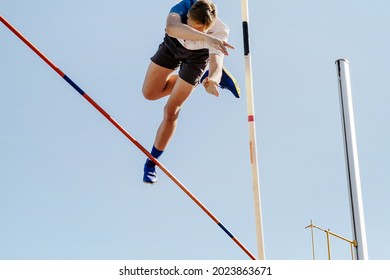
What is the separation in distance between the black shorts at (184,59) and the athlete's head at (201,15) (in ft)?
1.21

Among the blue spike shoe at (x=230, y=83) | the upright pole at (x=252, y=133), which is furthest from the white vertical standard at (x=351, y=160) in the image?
the blue spike shoe at (x=230, y=83)

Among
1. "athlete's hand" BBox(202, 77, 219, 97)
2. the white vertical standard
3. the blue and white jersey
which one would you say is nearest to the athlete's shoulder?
the blue and white jersey

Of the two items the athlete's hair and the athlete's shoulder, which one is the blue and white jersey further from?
the athlete's hair

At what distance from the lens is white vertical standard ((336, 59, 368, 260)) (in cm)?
524

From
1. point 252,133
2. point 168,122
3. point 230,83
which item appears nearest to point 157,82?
point 168,122

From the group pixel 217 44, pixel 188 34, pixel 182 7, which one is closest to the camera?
pixel 217 44

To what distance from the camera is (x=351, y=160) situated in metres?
5.44

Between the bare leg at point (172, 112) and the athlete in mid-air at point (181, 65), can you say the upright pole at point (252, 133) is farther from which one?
the bare leg at point (172, 112)

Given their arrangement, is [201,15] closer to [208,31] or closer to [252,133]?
[208,31]

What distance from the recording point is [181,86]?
19.2 ft

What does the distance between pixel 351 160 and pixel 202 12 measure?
192cm
